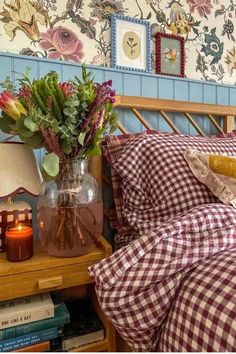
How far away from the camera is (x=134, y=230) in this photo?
3.44 ft

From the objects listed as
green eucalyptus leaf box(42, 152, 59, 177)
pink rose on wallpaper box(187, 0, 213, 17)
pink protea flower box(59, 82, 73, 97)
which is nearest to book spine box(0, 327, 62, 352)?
green eucalyptus leaf box(42, 152, 59, 177)

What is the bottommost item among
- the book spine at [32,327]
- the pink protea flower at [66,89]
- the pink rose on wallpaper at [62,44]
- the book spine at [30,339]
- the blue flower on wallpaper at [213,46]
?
the book spine at [30,339]

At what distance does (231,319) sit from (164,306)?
168mm

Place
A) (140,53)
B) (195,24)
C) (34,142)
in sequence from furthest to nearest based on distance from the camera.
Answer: (195,24) → (140,53) → (34,142)

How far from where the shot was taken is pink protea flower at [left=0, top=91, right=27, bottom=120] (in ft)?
2.72

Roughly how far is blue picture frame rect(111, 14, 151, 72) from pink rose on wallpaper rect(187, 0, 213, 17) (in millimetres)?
336

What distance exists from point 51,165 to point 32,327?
1.62 ft

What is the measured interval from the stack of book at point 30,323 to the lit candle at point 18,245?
0.15 m

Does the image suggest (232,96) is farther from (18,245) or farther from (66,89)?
(18,245)

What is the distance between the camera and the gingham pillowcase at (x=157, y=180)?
3.19ft

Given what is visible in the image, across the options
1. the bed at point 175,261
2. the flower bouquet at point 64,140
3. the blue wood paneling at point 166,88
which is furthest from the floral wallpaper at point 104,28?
the bed at point 175,261

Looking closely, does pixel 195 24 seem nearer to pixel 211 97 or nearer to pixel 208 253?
pixel 211 97

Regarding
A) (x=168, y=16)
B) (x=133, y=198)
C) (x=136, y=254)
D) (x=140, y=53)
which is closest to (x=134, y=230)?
(x=133, y=198)

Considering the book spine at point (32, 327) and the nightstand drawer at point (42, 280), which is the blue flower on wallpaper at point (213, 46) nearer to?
the nightstand drawer at point (42, 280)
